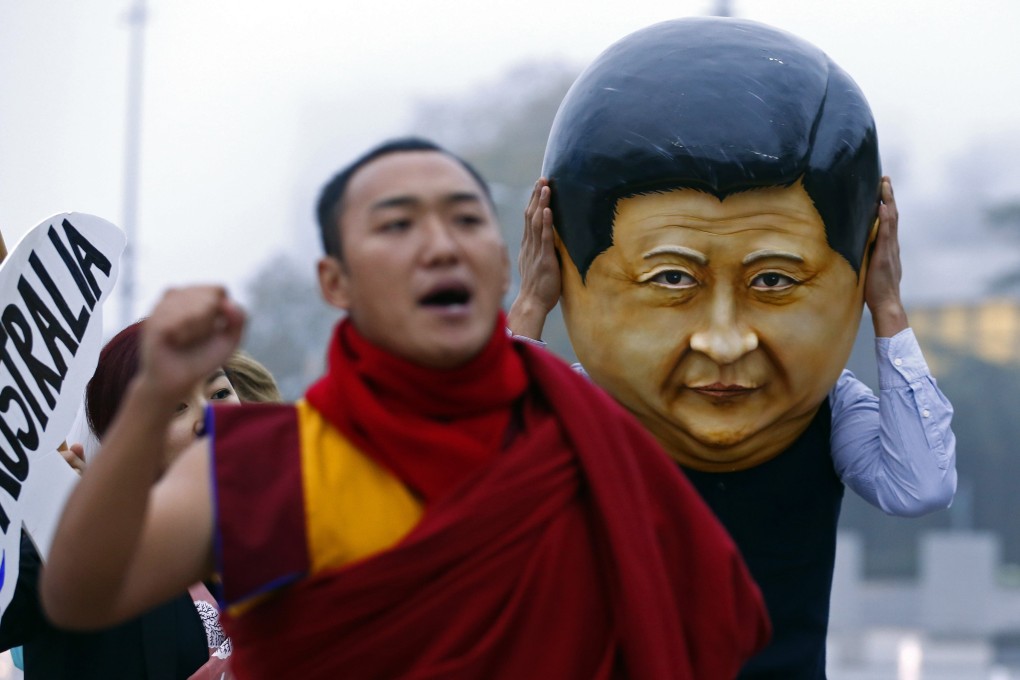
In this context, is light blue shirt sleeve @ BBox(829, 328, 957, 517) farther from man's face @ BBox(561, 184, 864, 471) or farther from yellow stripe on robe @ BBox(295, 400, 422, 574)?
yellow stripe on robe @ BBox(295, 400, 422, 574)

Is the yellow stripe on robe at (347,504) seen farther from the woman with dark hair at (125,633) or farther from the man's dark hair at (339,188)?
the woman with dark hair at (125,633)

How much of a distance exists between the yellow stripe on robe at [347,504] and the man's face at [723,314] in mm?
1079

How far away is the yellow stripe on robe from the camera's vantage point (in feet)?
6.76

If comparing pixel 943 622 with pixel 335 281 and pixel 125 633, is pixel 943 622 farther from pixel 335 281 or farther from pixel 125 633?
pixel 335 281

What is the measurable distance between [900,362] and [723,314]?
1.56 ft

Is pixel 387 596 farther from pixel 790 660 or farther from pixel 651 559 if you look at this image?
pixel 790 660

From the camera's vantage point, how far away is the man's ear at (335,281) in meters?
2.21

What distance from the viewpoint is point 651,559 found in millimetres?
2217

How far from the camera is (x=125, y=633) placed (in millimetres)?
3205

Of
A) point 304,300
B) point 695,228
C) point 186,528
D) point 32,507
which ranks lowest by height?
point 304,300

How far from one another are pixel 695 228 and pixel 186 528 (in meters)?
1.41

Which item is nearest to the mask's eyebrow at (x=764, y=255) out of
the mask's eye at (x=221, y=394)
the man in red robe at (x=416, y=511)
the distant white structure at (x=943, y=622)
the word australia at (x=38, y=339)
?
the man in red robe at (x=416, y=511)

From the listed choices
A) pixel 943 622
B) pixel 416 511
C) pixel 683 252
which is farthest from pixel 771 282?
pixel 943 622

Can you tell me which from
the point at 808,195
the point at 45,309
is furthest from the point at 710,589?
the point at 45,309
